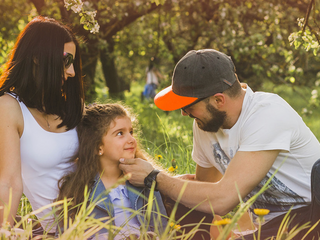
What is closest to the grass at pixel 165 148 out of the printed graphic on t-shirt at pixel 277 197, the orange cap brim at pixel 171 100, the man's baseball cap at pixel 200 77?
the printed graphic on t-shirt at pixel 277 197

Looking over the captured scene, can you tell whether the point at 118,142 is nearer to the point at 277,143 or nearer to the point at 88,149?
the point at 88,149

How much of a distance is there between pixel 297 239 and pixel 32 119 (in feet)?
5.43

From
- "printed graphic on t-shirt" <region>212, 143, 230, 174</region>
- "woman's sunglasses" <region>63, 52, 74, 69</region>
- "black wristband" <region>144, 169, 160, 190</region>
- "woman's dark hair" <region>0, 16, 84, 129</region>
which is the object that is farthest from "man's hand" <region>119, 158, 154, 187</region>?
"woman's sunglasses" <region>63, 52, 74, 69</region>

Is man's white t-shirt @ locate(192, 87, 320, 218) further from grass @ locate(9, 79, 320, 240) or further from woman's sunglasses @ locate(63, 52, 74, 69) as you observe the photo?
woman's sunglasses @ locate(63, 52, 74, 69)

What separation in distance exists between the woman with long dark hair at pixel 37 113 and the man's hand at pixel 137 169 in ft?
1.17

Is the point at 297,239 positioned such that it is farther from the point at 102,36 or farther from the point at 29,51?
the point at 102,36

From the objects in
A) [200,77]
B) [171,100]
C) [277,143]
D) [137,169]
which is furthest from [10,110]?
[277,143]

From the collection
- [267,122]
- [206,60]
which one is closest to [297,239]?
[267,122]

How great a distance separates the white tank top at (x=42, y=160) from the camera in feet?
7.09

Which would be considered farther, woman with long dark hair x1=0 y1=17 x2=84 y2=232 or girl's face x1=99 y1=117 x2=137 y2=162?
girl's face x1=99 y1=117 x2=137 y2=162

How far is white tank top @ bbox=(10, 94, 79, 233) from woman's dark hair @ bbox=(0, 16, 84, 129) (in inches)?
4.1

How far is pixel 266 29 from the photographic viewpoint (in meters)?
7.06

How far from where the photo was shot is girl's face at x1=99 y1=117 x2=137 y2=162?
7.78 ft

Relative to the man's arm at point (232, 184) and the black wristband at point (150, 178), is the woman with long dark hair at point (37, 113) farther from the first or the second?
the man's arm at point (232, 184)
